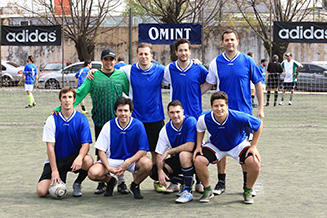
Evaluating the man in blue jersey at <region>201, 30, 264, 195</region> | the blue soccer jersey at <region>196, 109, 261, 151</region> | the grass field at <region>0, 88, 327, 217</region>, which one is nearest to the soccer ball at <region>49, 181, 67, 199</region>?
the grass field at <region>0, 88, 327, 217</region>

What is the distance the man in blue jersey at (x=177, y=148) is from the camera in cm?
637

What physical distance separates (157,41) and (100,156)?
1271cm

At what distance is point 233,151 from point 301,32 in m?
13.4

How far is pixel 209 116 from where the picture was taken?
634cm

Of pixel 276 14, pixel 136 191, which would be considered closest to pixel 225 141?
pixel 136 191

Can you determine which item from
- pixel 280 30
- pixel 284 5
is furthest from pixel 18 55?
pixel 280 30

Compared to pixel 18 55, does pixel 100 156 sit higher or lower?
lower

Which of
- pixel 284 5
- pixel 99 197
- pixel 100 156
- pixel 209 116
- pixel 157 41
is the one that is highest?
pixel 284 5

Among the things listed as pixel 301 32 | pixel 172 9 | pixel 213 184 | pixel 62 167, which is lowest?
pixel 213 184

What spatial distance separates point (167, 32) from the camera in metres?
18.9

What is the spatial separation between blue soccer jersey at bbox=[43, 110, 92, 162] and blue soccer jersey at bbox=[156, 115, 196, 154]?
2.88ft

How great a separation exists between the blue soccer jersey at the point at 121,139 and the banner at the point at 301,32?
43.2ft

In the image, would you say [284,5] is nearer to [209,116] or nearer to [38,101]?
[38,101]

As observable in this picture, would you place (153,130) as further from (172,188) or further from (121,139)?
(172,188)
